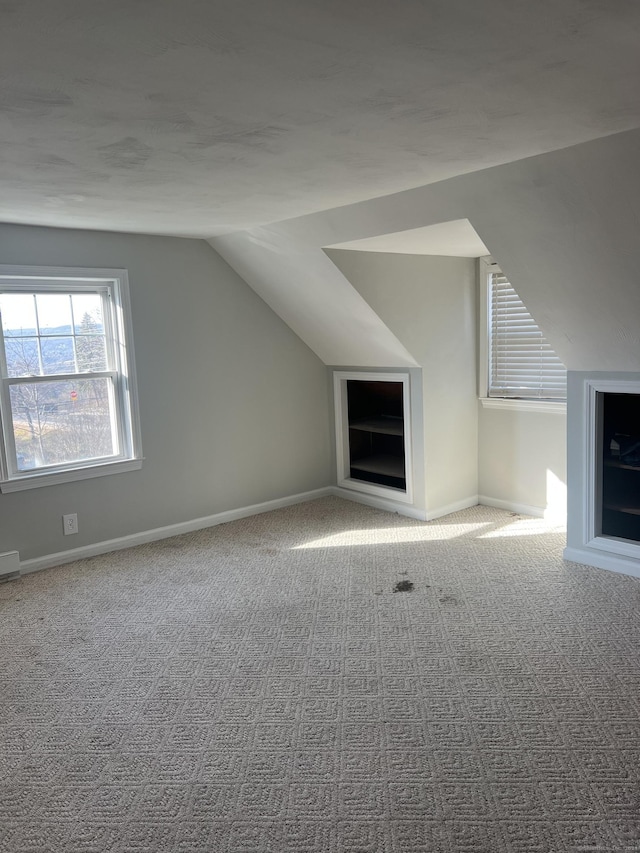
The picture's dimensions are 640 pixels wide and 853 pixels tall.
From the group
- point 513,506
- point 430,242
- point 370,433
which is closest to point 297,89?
point 430,242

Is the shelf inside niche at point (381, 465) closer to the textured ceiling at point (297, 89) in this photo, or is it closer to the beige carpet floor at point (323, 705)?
the beige carpet floor at point (323, 705)

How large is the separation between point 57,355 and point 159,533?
1429mm

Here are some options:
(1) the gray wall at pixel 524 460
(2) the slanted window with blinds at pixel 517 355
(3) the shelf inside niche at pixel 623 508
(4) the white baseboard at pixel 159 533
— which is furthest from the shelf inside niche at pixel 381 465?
(3) the shelf inside niche at pixel 623 508

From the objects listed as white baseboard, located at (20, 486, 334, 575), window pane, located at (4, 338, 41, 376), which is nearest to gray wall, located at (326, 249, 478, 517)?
white baseboard, located at (20, 486, 334, 575)

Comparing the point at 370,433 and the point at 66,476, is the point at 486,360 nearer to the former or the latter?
the point at 370,433

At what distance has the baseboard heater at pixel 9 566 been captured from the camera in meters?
3.90

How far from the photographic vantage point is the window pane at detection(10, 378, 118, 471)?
4.03 m

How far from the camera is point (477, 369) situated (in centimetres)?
507

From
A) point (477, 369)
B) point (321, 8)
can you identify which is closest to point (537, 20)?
point (321, 8)

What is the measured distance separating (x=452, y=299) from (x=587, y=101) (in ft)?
9.25

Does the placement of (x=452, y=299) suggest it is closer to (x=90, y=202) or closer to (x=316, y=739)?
(x=90, y=202)

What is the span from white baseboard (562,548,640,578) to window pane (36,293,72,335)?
11.5 feet

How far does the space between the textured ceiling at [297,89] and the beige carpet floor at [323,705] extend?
2154 mm

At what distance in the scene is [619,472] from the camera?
3.96 metres
